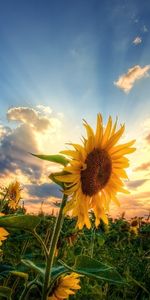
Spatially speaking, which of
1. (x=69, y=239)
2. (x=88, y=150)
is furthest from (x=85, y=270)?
(x=69, y=239)

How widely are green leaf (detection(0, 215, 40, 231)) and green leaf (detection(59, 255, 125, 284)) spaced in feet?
0.73

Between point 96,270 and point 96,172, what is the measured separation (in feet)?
2.82

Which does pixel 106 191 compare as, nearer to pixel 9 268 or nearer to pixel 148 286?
pixel 9 268

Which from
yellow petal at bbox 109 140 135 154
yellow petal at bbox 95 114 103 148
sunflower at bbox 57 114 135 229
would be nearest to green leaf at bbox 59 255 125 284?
sunflower at bbox 57 114 135 229

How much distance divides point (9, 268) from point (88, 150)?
0.83m

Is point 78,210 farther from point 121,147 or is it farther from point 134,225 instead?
point 134,225

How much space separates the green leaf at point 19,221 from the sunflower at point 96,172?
14.2 inches

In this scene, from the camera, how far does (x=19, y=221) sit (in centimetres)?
161

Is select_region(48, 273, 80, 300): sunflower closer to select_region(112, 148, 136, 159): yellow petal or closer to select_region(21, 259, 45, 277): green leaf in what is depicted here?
select_region(21, 259, 45, 277): green leaf

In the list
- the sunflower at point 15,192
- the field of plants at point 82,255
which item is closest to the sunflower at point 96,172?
the field of plants at point 82,255

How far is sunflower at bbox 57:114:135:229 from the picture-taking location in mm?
2145

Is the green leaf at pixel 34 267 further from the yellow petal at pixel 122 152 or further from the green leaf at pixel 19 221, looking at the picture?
the yellow petal at pixel 122 152

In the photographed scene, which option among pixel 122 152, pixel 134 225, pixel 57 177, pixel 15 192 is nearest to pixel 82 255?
pixel 57 177

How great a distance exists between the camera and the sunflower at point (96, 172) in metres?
2.14
